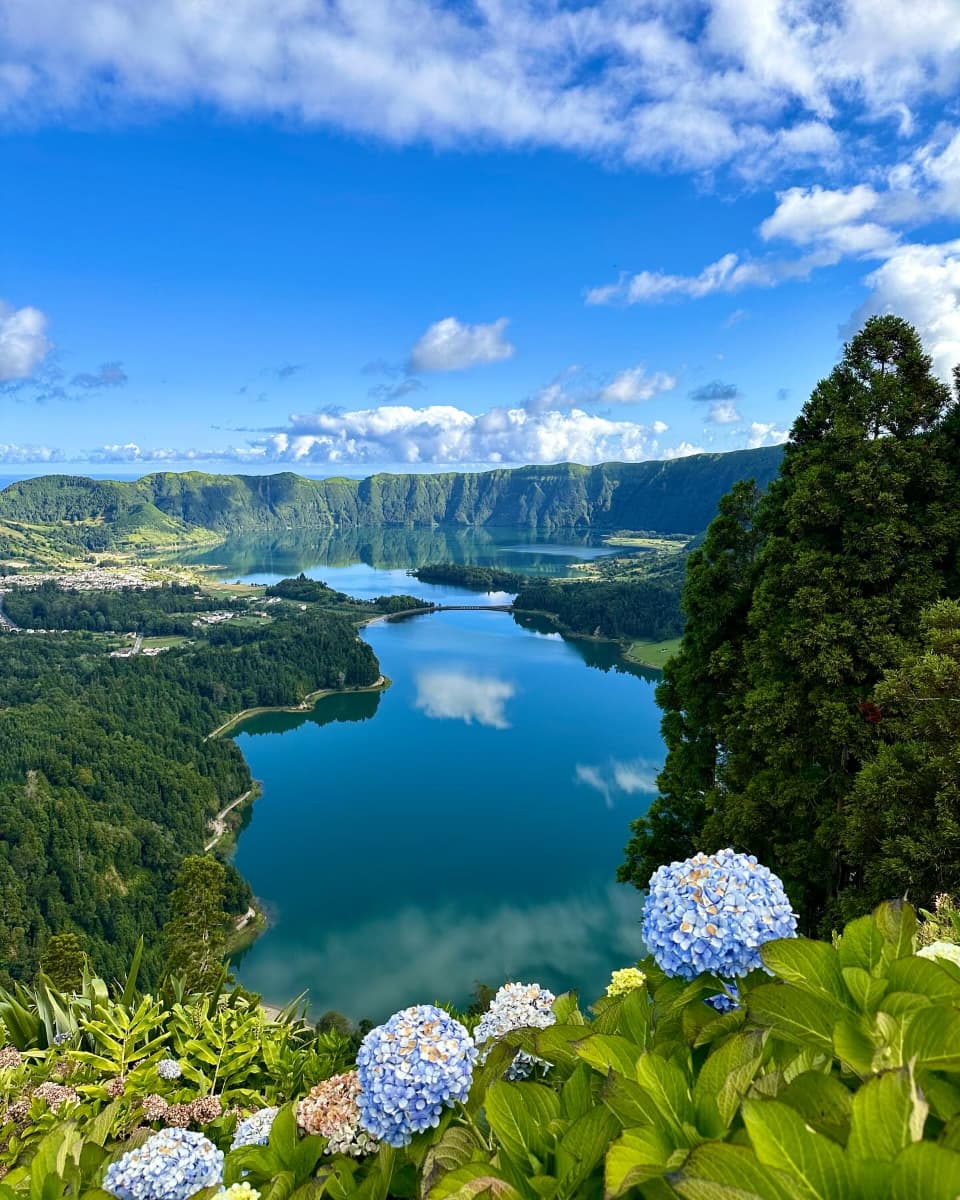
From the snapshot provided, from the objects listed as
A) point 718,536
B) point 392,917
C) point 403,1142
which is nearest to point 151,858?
point 392,917

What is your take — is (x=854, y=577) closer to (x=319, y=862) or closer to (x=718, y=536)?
(x=718, y=536)

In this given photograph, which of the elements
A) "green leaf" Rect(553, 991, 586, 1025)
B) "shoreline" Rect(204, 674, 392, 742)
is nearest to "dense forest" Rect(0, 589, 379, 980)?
"shoreline" Rect(204, 674, 392, 742)

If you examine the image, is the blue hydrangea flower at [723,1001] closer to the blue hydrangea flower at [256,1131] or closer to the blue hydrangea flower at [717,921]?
the blue hydrangea flower at [717,921]

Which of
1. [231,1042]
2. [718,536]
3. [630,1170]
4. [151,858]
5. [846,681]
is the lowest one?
[151,858]

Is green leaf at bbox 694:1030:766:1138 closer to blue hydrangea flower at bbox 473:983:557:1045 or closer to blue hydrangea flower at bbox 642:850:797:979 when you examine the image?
blue hydrangea flower at bbox 642:850:797:979

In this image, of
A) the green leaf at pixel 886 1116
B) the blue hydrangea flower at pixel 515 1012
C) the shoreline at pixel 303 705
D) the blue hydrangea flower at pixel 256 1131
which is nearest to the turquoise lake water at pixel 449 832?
the shoreline at pixel 303 705
